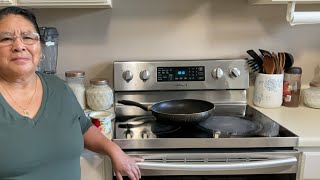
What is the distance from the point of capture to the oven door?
49.7 inches

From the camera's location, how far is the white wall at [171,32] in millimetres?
1793

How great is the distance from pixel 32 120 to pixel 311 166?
1.01 metres

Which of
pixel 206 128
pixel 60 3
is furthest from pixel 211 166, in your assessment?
pixel 60 3

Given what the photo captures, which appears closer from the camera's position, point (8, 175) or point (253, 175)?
point (8, 175)

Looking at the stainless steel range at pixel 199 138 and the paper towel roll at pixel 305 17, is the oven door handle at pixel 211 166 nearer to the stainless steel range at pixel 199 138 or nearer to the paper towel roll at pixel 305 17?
the stainless steel range at pixel 199 138

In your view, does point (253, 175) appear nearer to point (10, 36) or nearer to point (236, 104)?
point (236, 104)

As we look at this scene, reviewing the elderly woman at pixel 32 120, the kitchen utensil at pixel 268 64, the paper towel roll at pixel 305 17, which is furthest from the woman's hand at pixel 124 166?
the paper towel roll at pixel 305 17

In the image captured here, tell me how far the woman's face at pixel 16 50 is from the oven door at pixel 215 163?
0.48 meters

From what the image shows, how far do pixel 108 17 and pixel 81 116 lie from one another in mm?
683

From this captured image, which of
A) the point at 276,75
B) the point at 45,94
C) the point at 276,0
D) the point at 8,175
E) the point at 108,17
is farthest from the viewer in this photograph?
the point at 108,17

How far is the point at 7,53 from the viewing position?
1100 millimetres

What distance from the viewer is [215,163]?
4.18ft

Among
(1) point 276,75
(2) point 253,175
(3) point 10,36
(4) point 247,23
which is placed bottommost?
(2) point 253,175

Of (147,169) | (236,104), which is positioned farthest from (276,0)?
(147,169)
